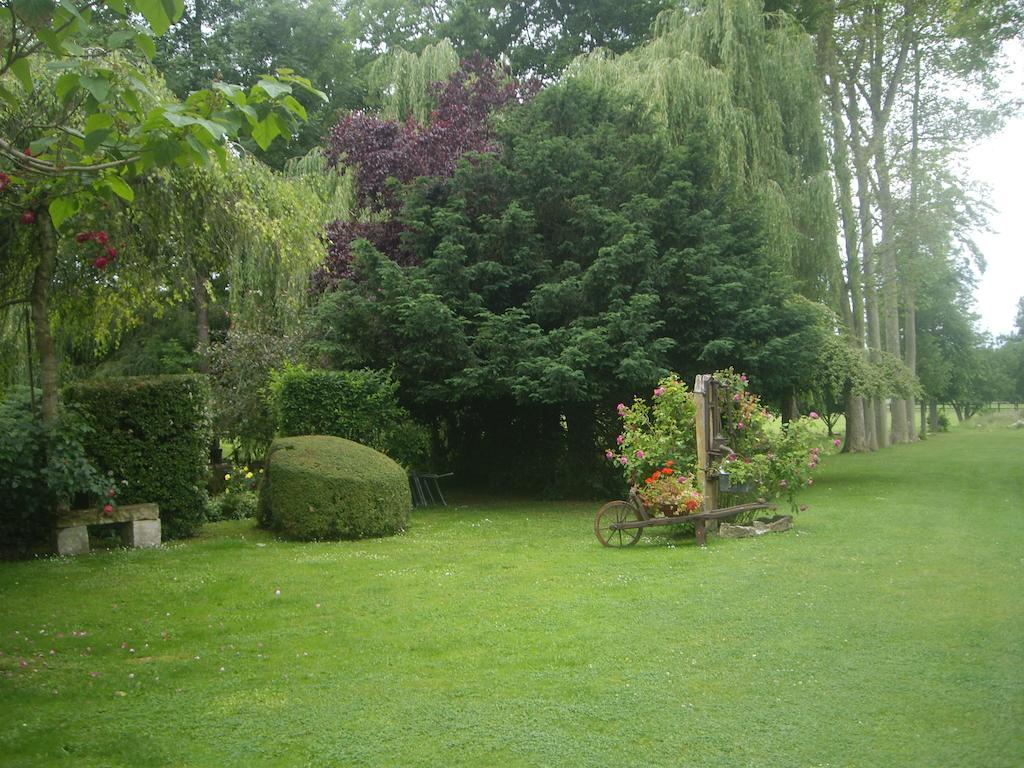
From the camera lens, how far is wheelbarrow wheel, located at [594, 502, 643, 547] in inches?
432

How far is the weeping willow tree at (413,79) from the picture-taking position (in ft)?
69.2

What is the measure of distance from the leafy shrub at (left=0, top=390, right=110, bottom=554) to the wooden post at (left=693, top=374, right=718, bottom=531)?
22.2 ft

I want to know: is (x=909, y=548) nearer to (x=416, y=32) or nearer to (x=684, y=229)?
(x=684, y=229)

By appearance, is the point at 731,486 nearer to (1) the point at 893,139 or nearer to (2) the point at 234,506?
(2) the point at 234,506

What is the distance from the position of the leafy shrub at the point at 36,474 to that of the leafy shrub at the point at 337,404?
4.13m

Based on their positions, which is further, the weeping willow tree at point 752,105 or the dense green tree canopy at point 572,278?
the weeping willow tree at point 752,105

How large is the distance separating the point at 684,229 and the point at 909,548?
7.46 metres

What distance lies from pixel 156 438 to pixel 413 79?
41.5ft

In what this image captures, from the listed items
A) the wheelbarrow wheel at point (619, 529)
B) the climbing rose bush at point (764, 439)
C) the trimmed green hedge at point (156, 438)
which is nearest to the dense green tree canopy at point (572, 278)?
the climbing rose bush at point (764, 439)

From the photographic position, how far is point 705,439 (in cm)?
1127

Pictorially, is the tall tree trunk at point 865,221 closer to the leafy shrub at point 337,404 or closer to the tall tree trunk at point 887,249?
the tall tree trunk at point 887,249

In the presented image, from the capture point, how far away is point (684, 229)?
16.1 m

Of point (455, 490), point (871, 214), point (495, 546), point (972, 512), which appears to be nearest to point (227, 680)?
point (495, 546)

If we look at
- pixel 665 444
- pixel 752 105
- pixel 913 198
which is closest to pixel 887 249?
pixel 913 198
